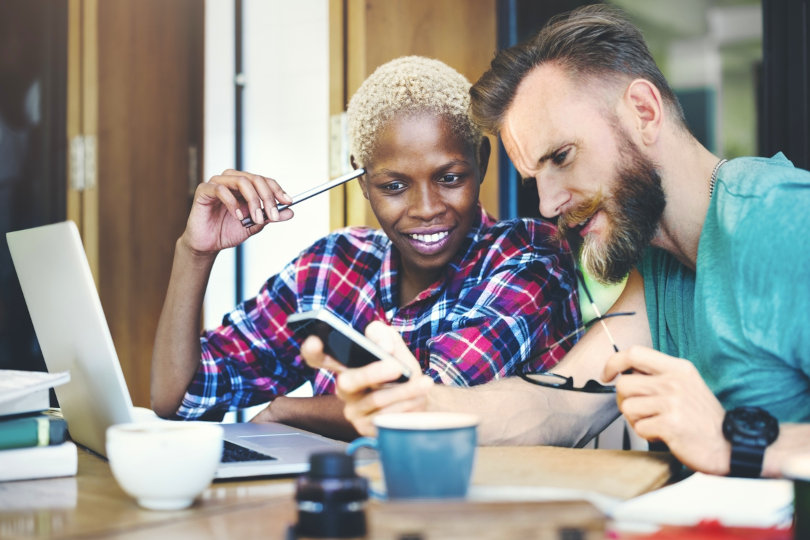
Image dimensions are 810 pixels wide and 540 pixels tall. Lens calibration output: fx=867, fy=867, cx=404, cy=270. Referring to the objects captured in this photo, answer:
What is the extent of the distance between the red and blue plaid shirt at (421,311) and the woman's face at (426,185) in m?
0.06

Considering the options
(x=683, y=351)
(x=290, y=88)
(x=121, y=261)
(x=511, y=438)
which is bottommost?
(x=511, y=438)

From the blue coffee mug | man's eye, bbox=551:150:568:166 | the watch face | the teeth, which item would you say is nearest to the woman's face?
the teeth

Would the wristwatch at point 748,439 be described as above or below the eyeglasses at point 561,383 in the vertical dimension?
below

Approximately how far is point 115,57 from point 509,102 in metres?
1.61

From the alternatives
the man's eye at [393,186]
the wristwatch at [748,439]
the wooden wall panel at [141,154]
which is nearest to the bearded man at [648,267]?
the wristwatch at [748,439]

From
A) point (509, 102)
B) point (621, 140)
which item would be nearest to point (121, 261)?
point (509, 102)

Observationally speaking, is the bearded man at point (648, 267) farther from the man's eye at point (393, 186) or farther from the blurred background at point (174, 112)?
the blurred background at point (174, 112)

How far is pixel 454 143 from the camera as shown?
165 cm

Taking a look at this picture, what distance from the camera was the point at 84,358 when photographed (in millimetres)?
1141

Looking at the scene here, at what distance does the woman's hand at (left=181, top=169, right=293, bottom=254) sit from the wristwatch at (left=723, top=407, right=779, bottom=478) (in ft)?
3.04

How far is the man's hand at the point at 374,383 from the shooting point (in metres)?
0.96

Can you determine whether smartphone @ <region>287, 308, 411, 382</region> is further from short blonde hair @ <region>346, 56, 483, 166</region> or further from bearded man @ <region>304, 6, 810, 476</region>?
short blonde hair @ <region>346, 56, 483, 166</region>

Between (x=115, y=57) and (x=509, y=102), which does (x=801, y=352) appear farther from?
(x=115, y=57)

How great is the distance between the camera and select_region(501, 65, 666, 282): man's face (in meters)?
1.37
